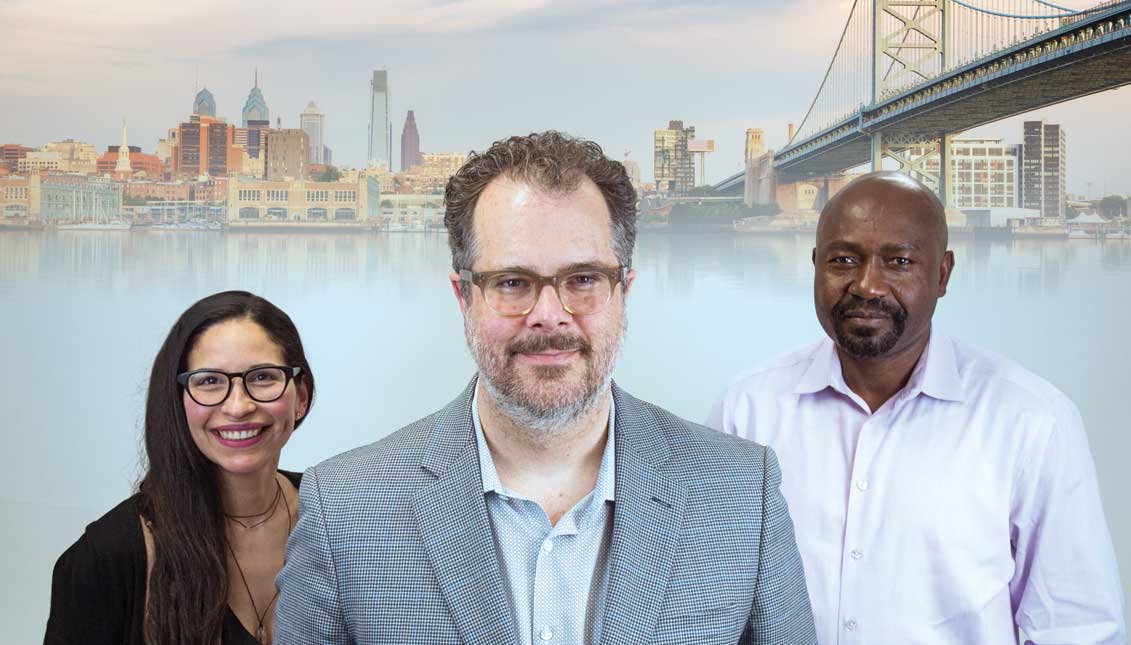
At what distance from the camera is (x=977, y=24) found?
606 cm

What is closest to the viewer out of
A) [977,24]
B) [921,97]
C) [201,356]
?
[201,356]

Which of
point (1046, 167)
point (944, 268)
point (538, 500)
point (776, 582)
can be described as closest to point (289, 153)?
point (1046, 167)

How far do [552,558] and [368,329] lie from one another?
5864 millimetres

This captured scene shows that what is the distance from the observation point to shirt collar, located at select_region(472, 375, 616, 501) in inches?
61.4

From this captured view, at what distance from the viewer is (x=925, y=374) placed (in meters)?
1.99

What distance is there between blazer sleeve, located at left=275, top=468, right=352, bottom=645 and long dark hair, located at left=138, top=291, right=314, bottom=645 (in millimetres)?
675

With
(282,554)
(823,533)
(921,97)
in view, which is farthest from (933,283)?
(921,97)

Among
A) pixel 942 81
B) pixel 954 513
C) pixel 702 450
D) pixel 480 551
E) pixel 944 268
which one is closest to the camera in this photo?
pixel 480 551

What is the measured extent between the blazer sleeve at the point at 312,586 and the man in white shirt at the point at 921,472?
0.93m

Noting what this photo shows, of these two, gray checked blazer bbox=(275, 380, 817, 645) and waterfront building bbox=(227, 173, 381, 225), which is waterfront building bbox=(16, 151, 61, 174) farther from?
gray checked blazer bbox=(275, 380, 817, 645)

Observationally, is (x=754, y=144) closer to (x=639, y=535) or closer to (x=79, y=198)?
(x=79, y=198)

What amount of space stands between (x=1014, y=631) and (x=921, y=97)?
418 centimetres

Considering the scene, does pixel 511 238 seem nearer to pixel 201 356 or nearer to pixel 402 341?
pixel 201 356

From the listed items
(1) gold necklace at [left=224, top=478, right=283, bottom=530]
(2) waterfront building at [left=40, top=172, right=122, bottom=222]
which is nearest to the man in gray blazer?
(1) gold necklace at [left=224, top=478, right=283, bottom=530]
